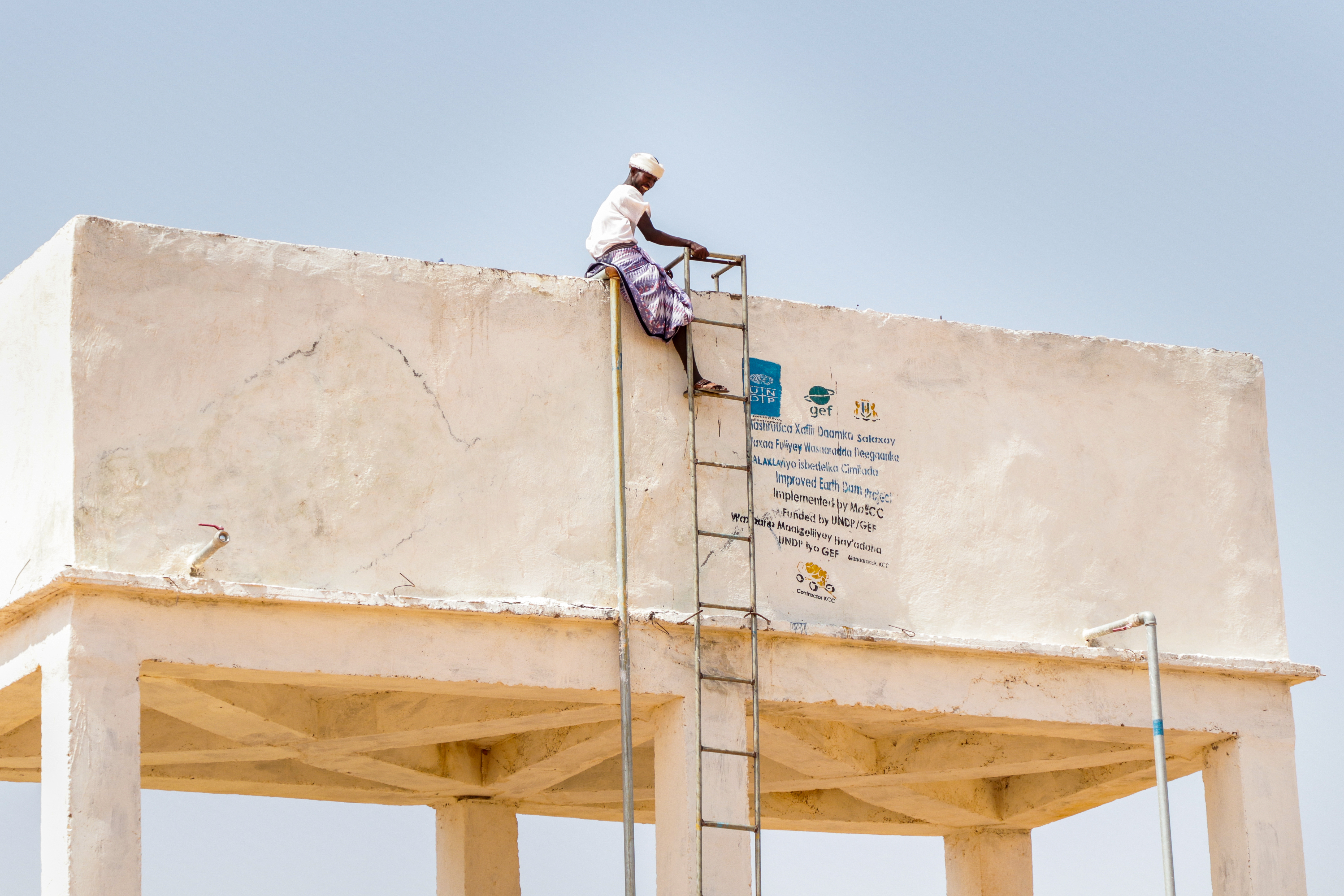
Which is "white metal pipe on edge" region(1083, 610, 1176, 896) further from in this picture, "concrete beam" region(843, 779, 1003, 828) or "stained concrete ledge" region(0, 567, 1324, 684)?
"concrete beam" region(843, 779, 1003, 828)

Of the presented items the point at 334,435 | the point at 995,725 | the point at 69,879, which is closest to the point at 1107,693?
the point at 995,725

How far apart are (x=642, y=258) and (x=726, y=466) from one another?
1551 millimetres

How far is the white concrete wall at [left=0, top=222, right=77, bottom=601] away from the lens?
13367mm

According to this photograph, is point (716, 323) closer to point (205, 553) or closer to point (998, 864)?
point (205, 553)

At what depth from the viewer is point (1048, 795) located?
18.3 m

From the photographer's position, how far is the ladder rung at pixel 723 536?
1456 cm

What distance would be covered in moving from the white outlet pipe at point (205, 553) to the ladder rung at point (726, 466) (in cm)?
327

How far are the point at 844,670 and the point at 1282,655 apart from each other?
11.9 ft

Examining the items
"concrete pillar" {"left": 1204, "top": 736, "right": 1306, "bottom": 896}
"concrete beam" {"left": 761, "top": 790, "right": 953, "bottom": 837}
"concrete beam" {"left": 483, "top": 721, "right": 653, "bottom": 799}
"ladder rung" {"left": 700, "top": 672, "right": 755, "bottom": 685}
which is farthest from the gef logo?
"concrete beam" {"left": 761, "top": 790, "right": 953, "bottom": 837}

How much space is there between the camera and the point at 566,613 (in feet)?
46.2

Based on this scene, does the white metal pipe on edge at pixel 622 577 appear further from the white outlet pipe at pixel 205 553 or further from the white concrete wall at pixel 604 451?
the white outlet pipe at pixel 205 553

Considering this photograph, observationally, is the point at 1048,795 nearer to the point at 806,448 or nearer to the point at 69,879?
the point at 806,448

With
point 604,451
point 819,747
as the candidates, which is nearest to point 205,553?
point 604,451

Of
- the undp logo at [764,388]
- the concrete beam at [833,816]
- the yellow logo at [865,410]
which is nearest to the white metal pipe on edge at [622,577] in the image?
the undp logo at [764,388]
